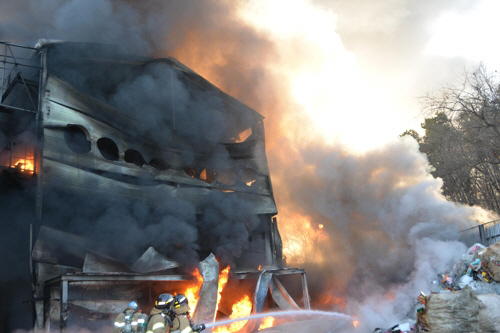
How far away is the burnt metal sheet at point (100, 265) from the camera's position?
1055cm

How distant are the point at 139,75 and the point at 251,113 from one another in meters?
5.18

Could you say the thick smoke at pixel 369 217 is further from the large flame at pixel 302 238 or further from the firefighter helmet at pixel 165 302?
the firefighter helmet at pixel 165 302

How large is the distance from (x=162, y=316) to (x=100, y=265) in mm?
Answer: 5890

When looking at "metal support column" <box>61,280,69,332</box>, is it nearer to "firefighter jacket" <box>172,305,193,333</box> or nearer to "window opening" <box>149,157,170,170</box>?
"firefighter jacket" <box>172,305,193,333</box>

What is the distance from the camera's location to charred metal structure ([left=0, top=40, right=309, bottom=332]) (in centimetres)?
1092

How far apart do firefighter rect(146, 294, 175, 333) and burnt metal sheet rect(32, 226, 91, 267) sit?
626 cm

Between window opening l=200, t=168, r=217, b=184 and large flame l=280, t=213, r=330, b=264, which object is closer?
window opening l=200, t=168, r=217, b=184

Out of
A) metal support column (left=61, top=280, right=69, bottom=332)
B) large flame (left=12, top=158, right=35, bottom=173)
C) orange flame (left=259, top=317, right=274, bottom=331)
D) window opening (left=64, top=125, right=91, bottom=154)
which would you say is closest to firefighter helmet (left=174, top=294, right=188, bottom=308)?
metal support column (left=61, top=280, right=69, bottom=332)

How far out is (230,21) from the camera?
19.5 meters

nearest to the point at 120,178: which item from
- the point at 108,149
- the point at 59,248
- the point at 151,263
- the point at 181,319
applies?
the point at 108,149

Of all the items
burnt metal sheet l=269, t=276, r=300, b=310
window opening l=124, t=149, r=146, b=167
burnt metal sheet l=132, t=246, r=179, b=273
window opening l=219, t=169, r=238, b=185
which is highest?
window opening l=124, t=149, r=146, b=167

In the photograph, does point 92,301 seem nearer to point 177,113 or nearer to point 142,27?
point 177,113

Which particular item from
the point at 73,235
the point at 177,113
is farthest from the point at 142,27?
the point at 73,235

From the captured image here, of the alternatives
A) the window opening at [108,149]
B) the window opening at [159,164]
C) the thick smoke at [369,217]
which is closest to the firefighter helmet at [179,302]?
the thick smoke at [369,217]
